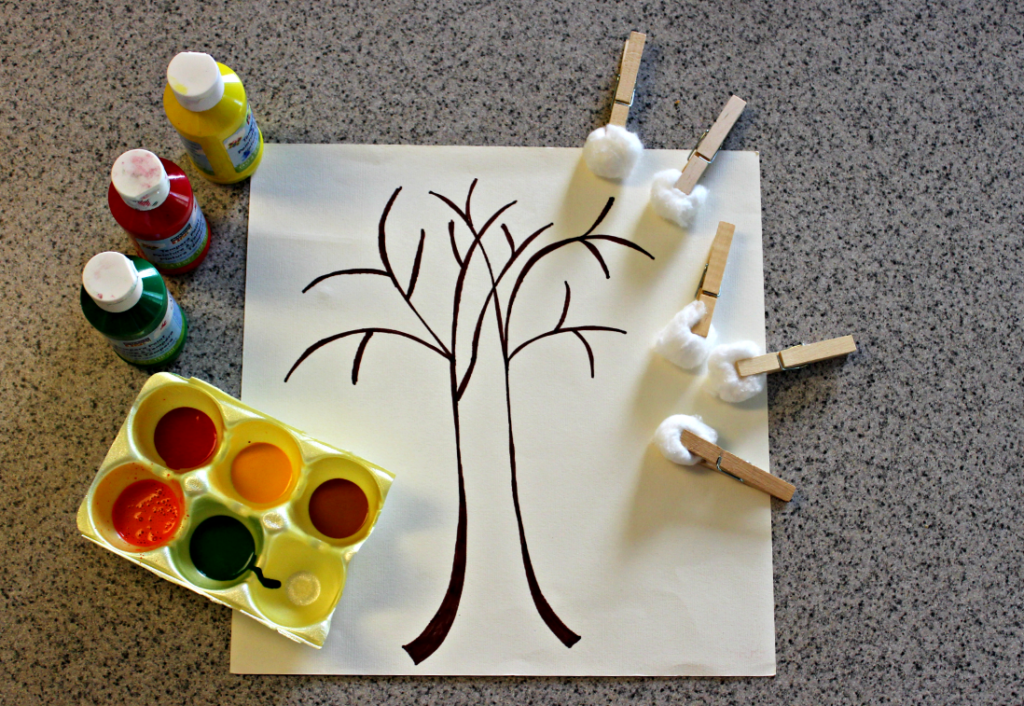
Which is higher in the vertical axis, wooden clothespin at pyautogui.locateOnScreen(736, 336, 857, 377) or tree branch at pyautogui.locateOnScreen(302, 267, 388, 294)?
wooden clothespin at pyautogui.locateOnScreen(736, 336, 857, 377)

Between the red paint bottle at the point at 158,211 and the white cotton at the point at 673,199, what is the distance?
1.31 feet

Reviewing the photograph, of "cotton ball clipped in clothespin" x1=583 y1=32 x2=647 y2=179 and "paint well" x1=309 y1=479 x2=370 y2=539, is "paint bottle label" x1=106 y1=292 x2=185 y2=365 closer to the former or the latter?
"paint well" x1=309 y1=479 x2=370 y2=539

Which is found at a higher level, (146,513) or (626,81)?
(626,81)

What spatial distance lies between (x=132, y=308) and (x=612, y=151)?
16.3 inches

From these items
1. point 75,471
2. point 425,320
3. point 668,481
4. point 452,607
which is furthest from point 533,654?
point 75,471

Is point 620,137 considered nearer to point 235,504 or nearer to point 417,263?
point 417,263

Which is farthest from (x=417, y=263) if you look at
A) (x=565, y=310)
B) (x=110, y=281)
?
(x=110, y=281)

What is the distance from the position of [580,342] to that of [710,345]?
0.38ft

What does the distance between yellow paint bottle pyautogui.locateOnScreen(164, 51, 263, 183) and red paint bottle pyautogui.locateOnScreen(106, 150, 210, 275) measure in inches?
1.2

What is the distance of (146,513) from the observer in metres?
0.53

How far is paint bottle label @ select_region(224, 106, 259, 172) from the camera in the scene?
21.7 inches

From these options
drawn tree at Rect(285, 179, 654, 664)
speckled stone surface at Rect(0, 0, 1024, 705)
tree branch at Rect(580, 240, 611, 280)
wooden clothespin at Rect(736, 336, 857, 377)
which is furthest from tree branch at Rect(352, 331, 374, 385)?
wooden clothespin at Rect(736, 336, 857, 377)

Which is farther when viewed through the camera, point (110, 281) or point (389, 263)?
point (389, 263)

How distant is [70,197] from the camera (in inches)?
23.9
